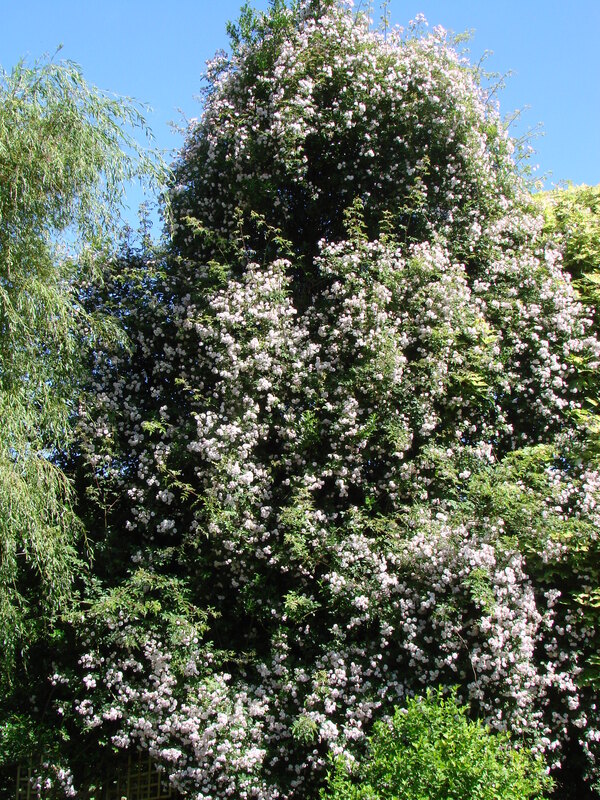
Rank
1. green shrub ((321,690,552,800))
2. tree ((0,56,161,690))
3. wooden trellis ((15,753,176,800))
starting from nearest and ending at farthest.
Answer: green shrub ((321,690,552,800)), tree ((0,56,161,690)), wooden trellis ((15,753,176,800))

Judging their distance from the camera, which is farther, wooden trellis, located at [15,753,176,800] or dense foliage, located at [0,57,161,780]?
wooden trellis, located at [15,753,176,800]

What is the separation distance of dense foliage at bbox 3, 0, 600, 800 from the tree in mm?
519

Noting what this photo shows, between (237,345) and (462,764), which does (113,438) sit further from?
(462,764)

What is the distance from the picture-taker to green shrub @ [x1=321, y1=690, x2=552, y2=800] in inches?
142

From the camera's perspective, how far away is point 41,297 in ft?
16.6

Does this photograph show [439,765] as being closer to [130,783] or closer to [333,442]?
[333,442]

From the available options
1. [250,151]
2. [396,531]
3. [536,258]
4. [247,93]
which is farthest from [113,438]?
[536,258]

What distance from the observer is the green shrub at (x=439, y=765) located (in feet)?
11.8

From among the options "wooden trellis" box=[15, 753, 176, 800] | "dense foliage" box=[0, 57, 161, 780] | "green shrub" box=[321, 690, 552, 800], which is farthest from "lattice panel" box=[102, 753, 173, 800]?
"green shrub" box=[321, 690, 552, 800]

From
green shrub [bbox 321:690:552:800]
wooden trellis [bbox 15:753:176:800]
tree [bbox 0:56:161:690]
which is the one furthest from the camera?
wooden trellis [bbox 15:753:176:800]

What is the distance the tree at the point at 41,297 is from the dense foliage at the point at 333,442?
519 mm

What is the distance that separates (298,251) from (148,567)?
12.1 feet

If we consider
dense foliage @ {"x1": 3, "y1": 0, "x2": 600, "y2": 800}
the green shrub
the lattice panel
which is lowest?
the lattice panel

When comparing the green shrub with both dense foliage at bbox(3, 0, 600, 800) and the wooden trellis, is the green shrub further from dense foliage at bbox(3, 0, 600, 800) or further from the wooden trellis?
the wooden trellis
